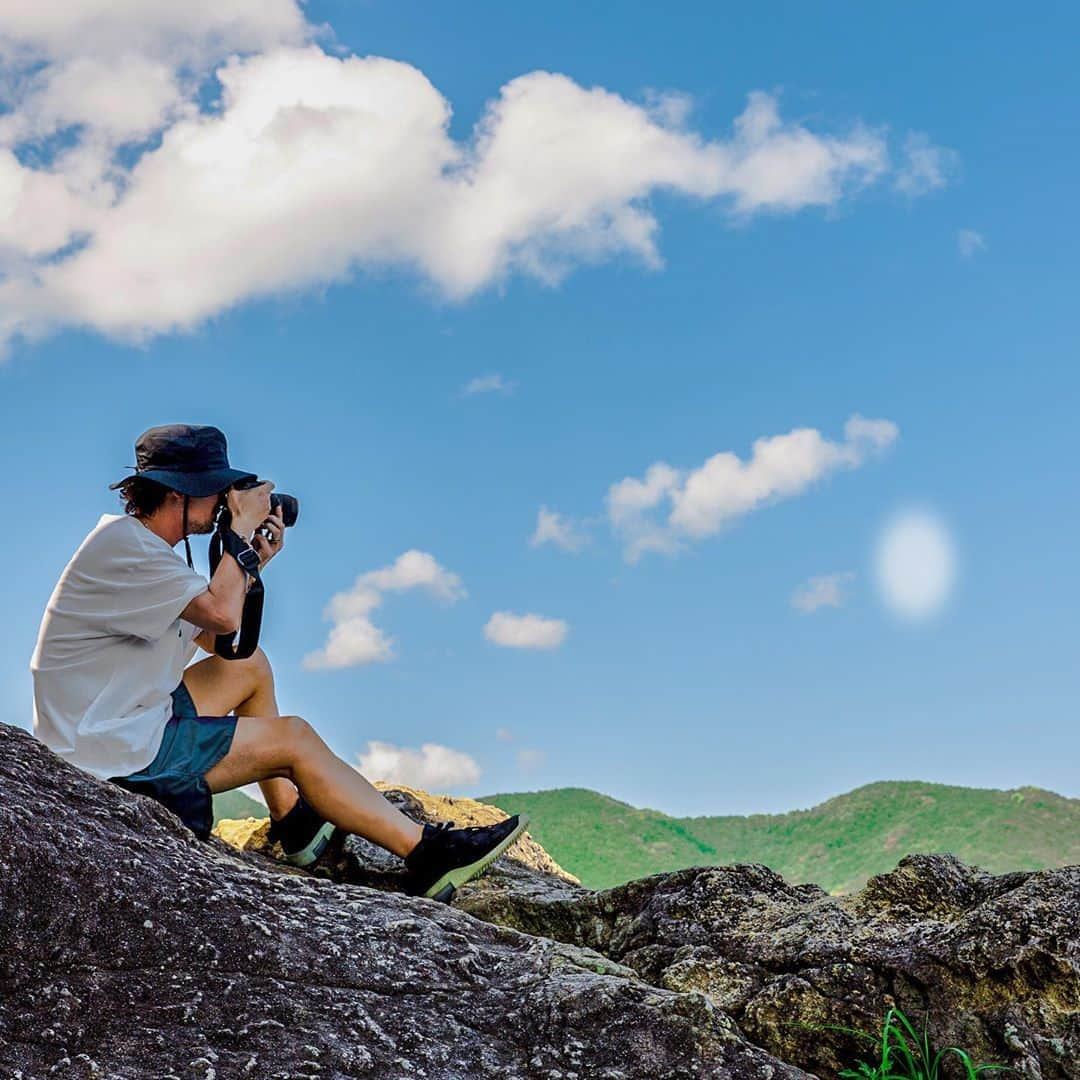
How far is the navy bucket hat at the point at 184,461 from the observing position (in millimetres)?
5227

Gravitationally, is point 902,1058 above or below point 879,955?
below

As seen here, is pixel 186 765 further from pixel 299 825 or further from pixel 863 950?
pixel 863 950

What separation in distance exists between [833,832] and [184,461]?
15.7 meters

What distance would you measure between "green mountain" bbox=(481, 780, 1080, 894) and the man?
11.1 m

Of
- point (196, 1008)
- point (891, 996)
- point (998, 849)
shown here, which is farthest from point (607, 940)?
point (998, 849)

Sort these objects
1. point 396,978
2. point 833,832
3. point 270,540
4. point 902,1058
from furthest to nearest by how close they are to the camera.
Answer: point 833,832, point 270,540, point 902,1058, point 396,978

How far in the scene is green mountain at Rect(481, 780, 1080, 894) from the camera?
1697 cm

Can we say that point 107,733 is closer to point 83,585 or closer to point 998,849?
point 83,585

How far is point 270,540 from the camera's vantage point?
5.59 metres

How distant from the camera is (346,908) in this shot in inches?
139

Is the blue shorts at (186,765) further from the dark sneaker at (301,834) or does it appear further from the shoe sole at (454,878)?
the shoe sole at (454,878)

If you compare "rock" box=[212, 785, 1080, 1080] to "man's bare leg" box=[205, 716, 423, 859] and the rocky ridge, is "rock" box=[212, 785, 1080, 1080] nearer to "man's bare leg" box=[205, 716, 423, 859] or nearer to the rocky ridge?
the rocky ridge

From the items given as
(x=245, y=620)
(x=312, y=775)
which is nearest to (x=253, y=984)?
(x=312, y=775)

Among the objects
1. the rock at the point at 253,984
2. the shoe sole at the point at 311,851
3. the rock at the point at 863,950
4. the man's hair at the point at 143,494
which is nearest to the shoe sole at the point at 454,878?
the rock at the point at 863,950
